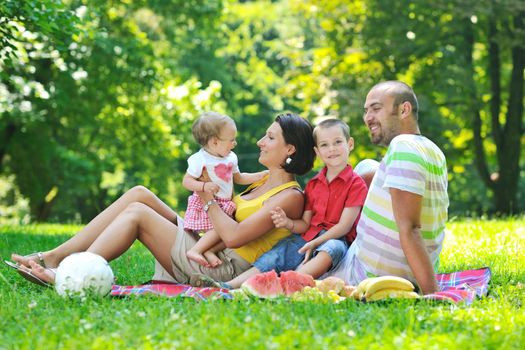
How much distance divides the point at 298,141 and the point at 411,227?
4.12 feet

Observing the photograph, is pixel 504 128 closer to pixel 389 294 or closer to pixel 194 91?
pixel 194 91

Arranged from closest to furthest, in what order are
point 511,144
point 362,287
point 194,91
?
1. point 362,287
2. point 511,144
3. point 194,91

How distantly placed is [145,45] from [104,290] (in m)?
14.7

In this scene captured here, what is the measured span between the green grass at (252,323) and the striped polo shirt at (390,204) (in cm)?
46

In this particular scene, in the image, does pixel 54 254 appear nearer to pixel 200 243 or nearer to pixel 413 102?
pixel 200 243

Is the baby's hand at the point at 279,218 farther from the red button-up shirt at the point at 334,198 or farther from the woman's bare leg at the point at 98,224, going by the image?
the woman's bare leg at the point at 98,224

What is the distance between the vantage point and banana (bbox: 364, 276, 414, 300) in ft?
15.1

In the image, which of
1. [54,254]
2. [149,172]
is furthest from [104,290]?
[149,172]

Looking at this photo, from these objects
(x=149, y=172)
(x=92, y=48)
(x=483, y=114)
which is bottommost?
(x=149, y=172)

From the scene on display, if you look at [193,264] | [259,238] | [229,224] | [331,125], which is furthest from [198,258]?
[331,125]

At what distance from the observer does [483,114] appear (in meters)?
21.1

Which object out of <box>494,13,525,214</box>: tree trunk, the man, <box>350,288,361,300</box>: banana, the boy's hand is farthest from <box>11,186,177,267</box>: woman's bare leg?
<box>494,13,525,214</box>: tree trunk

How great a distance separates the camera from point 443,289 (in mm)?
5270

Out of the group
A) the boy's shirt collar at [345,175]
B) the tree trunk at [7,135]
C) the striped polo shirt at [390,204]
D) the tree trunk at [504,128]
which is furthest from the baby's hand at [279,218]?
the tree trunk at [7,135]
